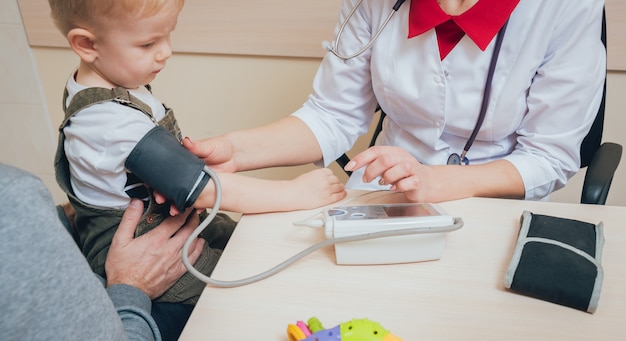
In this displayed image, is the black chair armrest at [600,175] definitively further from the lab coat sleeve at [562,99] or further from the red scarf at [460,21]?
the red scarf at [460,21]

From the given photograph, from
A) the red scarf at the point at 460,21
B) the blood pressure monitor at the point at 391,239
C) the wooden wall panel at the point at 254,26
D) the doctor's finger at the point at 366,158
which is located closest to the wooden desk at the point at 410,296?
the blood pressure monitor at the point at 391,239

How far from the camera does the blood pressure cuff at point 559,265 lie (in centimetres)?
58

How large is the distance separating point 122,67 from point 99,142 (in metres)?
0.15

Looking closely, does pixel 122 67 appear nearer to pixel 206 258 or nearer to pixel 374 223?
pixel 206 258

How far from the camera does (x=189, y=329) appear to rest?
576 millimetres

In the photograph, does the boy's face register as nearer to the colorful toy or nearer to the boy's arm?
the boy's arm

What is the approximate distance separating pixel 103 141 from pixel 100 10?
0.22 metres

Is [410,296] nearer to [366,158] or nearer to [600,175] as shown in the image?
[366,158]

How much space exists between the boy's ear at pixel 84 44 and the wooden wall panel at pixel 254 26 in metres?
0.84

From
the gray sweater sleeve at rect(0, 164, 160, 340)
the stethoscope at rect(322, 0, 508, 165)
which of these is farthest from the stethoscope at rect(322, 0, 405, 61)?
the gray sweater sleeve at rect(0, 164, 160, 340)

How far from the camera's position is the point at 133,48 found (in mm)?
851

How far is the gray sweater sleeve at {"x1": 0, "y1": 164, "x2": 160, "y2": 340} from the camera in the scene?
345mm

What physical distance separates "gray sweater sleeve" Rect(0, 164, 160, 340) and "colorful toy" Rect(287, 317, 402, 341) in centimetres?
21

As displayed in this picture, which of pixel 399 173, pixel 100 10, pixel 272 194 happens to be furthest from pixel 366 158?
pixel 100 10
